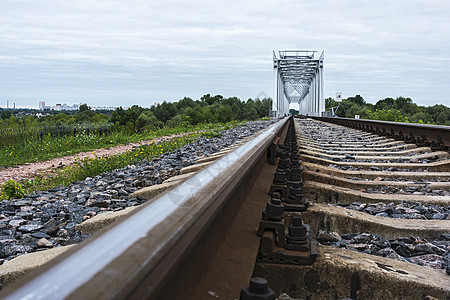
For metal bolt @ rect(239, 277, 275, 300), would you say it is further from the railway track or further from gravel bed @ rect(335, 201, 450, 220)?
gravel bed @ rect(335, 201, 450, 220)

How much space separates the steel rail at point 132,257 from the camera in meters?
0.61

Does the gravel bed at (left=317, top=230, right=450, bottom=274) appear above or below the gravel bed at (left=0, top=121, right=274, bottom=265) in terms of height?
above

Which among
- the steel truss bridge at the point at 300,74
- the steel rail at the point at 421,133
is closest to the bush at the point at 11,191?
the steel rail at the point at 421,133

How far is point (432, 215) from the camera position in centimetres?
264

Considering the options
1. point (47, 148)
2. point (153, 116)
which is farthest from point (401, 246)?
point (153, 116)

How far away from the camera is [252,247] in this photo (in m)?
1.44

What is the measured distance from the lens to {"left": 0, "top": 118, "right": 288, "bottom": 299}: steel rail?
A: 2.00ft

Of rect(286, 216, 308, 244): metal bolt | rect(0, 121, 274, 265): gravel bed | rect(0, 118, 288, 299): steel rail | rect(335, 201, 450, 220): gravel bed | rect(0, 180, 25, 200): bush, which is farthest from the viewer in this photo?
rect(0, 180, 25, 200): bush

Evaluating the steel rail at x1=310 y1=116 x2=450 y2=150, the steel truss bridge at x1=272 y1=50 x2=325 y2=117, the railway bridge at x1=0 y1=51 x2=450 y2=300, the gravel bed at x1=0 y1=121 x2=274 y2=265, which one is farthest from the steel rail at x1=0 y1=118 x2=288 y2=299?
the steel truss bridge at x1=272 y1=50 x2=325 y2=117

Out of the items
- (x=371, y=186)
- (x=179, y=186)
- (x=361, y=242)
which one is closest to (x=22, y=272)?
(x=179, y=186)

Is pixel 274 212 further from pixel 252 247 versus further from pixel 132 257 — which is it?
pixel 132 257

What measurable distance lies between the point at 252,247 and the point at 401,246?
0.98 m

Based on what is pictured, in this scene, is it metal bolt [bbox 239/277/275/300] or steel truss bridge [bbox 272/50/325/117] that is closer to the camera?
metal bolt [bbox 239/277/275/300]

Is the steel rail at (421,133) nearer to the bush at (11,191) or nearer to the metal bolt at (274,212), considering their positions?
the metal bolt at (274,212)
